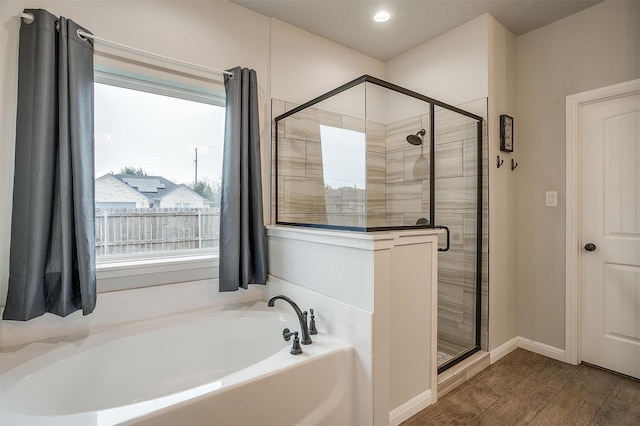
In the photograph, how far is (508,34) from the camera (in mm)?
2645

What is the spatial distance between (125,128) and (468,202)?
2461 millimetres

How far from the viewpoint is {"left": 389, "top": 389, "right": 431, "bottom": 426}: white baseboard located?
1.71 meters

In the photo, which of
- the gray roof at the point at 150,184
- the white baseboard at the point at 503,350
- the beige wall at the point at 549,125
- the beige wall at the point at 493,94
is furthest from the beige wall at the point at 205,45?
the white baseboard at the point at 503,350

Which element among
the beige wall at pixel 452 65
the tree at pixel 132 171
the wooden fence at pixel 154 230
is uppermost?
the beige wall at pixel 452 65

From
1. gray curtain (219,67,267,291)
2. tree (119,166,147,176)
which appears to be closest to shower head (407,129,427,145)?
gray curtain (219,67,267,291)

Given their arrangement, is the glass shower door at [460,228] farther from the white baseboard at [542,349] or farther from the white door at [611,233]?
the white door at [611,233]

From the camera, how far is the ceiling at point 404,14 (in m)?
2.31

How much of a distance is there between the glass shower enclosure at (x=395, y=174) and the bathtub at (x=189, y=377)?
0.74 metres

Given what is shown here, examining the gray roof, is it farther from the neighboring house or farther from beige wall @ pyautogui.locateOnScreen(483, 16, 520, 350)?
beige wall @ pyautogui.locateOnScreen(483, 16, 520, 350)

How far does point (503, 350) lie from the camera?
2.54 meters

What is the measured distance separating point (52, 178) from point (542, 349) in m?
3.48

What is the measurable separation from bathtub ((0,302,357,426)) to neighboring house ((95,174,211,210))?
74cm

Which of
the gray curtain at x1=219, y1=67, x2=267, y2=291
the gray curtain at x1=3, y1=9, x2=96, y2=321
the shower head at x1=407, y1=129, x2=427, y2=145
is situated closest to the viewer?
the gray curtain at x1=3, y1=9, x2=96, y2=321

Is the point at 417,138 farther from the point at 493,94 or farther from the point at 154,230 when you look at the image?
the point at 154,230
